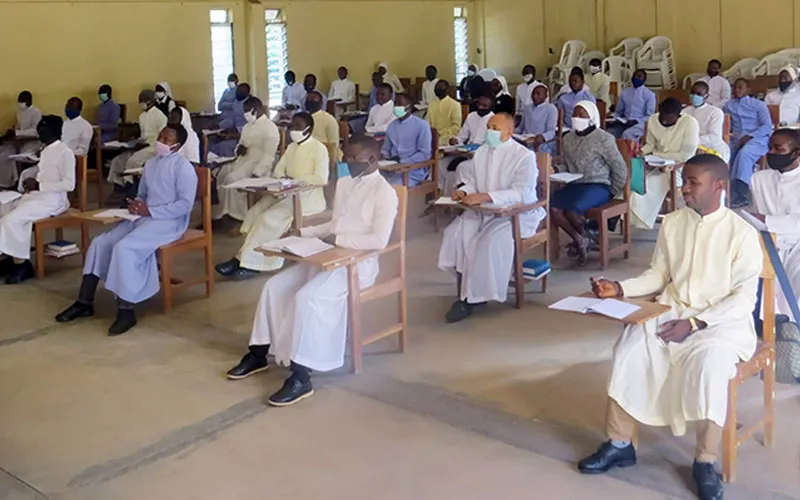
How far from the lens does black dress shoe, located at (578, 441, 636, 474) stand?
3.28m

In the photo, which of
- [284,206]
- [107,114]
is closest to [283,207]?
[284,206]

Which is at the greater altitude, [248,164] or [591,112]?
[591,112]

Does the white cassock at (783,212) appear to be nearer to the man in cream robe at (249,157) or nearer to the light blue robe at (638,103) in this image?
the man in cream robe at (249,157)

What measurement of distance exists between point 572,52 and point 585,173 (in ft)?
29.4

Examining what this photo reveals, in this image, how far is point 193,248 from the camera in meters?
5.73

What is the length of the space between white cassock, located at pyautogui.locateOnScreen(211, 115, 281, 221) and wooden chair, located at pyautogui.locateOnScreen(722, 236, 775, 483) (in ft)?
15.5

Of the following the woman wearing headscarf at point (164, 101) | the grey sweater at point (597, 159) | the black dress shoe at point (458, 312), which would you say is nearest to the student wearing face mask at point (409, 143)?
the grey sweater at point (597, 159)

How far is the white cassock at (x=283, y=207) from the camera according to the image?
629 cm

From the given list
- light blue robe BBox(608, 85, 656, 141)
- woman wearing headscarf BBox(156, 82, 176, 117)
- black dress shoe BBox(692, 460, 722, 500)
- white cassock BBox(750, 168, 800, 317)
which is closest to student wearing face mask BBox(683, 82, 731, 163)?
light blue robe BBox(608, 85, 656, 141)

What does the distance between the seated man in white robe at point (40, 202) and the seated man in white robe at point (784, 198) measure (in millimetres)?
4590

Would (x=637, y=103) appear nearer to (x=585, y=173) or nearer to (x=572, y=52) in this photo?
(x=572, y=52)

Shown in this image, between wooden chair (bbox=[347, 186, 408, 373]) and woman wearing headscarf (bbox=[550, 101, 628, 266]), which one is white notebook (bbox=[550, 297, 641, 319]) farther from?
woman wearing headscarf (bbox=[550, 101, 628, 266])

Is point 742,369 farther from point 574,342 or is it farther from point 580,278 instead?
point 580,278

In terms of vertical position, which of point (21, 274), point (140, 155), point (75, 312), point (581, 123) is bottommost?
point (75, 312)
